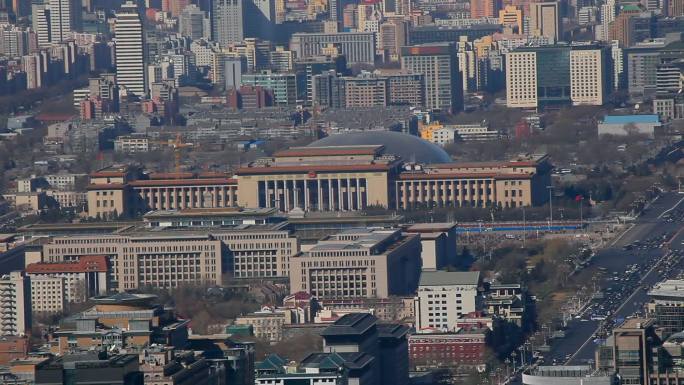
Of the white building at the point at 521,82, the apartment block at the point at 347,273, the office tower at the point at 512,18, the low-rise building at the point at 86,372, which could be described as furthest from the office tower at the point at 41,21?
the low-rise building at the point at 86,372

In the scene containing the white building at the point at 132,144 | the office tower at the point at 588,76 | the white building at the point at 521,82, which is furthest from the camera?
the white building at the point at 521,82

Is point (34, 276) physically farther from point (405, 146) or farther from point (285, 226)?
point (405, 146)

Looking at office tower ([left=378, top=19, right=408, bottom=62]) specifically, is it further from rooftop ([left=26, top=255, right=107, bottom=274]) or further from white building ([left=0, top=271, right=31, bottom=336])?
white building ([left=0, top=271, right=31, bottom=336])

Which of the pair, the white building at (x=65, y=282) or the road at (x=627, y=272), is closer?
the road at (x=627, y=272)

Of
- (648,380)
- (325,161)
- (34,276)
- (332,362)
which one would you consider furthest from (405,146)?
(648,380)

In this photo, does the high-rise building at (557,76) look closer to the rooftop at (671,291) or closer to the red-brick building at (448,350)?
the red-brick building at (448,350)

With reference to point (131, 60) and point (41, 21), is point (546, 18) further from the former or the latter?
point (41, 21)
